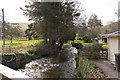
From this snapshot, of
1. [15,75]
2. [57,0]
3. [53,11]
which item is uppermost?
[57,0]

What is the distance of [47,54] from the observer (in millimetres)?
10703

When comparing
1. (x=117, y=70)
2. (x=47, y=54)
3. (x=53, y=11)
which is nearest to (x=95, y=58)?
(x=117, y=70)

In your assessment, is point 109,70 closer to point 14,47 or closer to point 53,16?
point 53,16

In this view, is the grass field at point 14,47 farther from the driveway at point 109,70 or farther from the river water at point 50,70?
the driveway at point 109,70

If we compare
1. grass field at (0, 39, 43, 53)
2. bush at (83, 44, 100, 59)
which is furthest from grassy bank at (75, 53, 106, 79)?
grass field at (0, 39, 43, 53)

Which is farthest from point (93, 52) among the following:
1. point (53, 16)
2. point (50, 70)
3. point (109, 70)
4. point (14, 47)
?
point (14, 47)

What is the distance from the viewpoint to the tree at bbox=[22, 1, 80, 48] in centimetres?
1024

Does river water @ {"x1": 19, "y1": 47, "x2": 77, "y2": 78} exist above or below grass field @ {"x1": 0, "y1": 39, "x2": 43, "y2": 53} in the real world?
below

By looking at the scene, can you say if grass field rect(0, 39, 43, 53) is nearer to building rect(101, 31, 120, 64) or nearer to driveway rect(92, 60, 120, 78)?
driveway rect(92, 60, 120, 78)

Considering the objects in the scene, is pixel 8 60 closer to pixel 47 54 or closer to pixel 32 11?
pixel 47 54

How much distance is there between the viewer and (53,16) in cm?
1057

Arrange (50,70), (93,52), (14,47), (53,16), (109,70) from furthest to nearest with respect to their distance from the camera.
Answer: (53,16) → (14,47) → (93,52) → (50,70) → (109,70)

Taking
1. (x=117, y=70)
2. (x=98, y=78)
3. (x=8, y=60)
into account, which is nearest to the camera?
(x=98, y=78)

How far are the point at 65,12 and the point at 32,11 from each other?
3.88 metres
